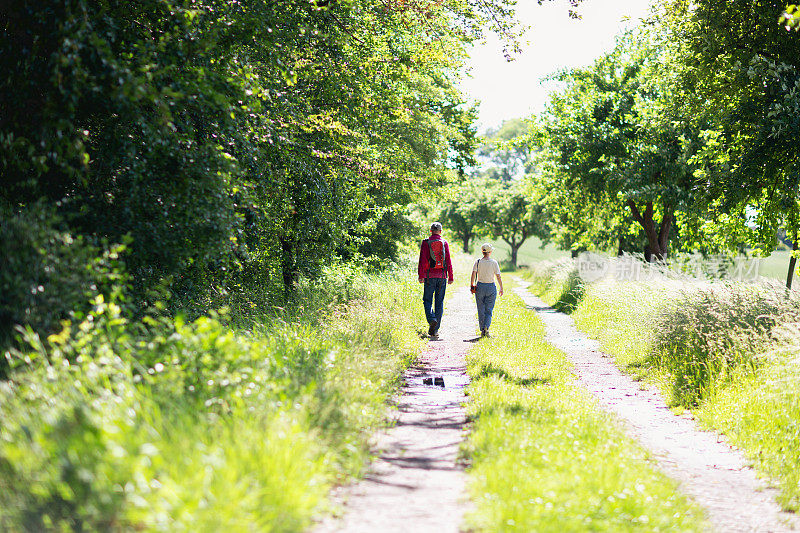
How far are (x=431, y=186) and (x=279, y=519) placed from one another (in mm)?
19408

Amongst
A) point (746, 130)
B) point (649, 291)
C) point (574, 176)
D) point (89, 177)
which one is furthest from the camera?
point (574, 176)

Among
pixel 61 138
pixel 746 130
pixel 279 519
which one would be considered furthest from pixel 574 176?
pixel 279 519

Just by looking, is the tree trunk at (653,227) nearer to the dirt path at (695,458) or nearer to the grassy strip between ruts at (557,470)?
the dirt path at (695,458)

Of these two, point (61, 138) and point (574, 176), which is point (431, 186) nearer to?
point (574, 176)

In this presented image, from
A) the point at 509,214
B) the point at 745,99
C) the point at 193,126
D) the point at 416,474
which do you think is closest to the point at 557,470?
the point at 416,474

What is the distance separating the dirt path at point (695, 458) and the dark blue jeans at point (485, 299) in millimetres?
2341

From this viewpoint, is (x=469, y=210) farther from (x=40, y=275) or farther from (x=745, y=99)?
(x=40, y=275)

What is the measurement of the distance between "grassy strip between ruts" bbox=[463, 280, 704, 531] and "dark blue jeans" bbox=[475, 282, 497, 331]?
174 inches

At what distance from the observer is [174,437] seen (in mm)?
3777

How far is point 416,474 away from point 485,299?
25.8 feet

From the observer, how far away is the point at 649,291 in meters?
14.6

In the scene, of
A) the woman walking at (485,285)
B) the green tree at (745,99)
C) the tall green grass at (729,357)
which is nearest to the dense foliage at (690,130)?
the green tree at (745,99)

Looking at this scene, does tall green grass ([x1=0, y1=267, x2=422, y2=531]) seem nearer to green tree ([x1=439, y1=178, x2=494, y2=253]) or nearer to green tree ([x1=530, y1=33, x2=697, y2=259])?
green tree ([x1=530, y1=33, x2=697, y2=259])

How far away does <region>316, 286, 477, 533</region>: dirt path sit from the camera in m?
4.08
